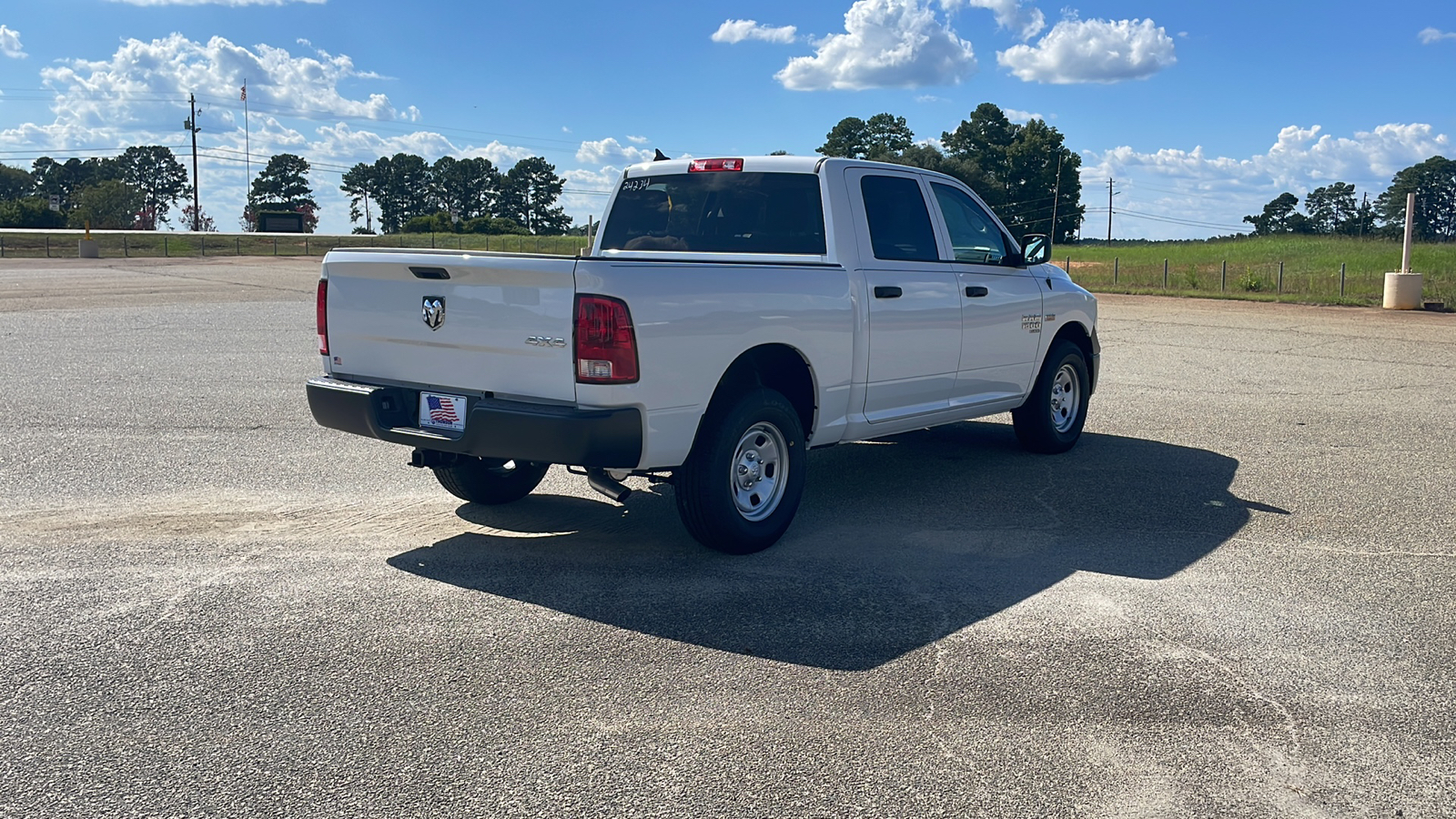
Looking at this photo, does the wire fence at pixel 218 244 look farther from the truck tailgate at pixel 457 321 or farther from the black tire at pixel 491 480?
the truck tailgate at pixel 457 321

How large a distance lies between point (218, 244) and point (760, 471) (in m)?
75.6

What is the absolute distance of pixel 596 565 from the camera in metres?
5.67

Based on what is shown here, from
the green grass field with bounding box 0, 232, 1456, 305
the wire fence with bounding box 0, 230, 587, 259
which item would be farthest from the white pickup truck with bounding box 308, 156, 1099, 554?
the wire fence with bounding box 0, 230, 587, 259

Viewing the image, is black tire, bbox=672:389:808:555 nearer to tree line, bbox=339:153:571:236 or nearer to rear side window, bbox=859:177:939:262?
rear side window, bbox=859:177:939:262

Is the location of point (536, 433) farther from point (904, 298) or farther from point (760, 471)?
point (904, 298)

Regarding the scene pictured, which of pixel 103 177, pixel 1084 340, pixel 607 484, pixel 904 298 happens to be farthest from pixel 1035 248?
pixel 103 177

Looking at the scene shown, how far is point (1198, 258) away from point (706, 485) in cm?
6006

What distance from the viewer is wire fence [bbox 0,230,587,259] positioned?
60609 millimetres

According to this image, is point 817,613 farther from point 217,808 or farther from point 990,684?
point 217,808

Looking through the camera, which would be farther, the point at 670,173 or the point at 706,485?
the point at 670,173

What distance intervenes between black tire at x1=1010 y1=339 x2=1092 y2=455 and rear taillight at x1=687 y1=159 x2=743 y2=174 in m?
2.81

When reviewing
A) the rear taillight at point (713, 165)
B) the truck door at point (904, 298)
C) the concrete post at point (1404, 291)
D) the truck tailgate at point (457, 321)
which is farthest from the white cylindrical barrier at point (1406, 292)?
the truck tailgate at point (457, 321)

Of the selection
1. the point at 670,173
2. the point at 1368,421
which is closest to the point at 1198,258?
the point at 1368,421

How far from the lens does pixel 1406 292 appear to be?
83.9ft
